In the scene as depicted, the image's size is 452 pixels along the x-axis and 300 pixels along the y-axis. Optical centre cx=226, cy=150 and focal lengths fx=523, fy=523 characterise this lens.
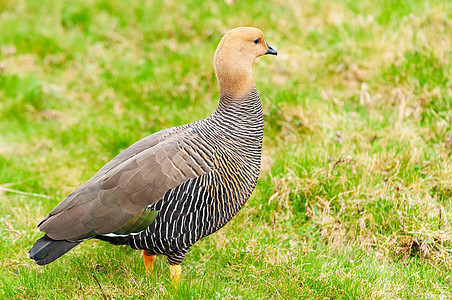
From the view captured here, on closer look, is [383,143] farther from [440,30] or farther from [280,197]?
[440,30]

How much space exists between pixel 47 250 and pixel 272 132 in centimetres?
270

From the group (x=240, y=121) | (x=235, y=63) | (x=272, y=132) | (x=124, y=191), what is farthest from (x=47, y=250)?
(x=272, y=132)

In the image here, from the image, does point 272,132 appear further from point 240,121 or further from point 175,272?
point 175,272

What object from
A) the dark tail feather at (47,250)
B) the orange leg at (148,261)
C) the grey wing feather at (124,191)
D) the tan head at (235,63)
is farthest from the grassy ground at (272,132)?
the tan head at (235,63)

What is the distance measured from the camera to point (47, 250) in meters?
3.55

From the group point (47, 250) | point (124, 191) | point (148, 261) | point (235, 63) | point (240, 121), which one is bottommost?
point (148, 261)

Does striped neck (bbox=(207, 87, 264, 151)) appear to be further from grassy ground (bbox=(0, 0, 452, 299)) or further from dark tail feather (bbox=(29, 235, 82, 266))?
dark tail feather (bbox=(29, 235, 82, 266))

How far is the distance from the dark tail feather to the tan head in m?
1.60

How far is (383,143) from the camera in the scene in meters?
4.94

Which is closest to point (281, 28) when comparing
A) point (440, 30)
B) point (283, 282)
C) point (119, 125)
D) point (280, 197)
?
point (440, 30)

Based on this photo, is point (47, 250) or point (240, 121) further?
point (240, 121)

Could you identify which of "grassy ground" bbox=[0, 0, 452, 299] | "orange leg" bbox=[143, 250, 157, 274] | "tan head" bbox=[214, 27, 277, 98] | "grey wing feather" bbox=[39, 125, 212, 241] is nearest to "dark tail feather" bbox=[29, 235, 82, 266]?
"grey wing feather" bbox=[39, 125, 212, 241]

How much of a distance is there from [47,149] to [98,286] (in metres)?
2.64

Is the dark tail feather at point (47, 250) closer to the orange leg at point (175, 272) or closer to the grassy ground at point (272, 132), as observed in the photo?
the grassy ground at point (272, 132)
